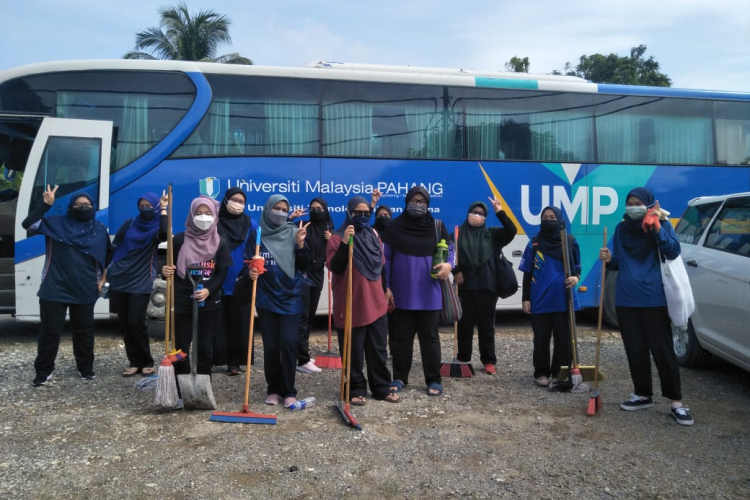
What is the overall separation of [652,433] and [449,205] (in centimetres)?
422

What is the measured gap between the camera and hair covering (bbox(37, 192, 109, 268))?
5.30m

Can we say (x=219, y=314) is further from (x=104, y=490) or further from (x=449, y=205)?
(x=449, y=205)

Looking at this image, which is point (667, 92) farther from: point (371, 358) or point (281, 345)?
point (281, 345)

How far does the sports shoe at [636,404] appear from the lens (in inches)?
186

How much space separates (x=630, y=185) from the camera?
27.4ft

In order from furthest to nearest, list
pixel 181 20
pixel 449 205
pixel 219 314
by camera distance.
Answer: pixel 181 20, pixel 449 205, pixel 219 314

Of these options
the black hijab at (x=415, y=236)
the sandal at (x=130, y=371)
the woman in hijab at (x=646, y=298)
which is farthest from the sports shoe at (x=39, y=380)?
the woman in hijab at (x=646, y=298)

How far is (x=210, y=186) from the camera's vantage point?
23.9ft

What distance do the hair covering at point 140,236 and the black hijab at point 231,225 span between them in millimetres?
754

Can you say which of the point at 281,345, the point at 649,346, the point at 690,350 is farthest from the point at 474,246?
the point at 690,350

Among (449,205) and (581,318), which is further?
(581,318)

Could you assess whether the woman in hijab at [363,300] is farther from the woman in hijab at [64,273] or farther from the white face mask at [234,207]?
the woman in hijab at [64,273]

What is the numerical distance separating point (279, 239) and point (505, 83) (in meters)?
4.83

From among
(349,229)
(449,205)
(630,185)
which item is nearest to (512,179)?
(449,205)
